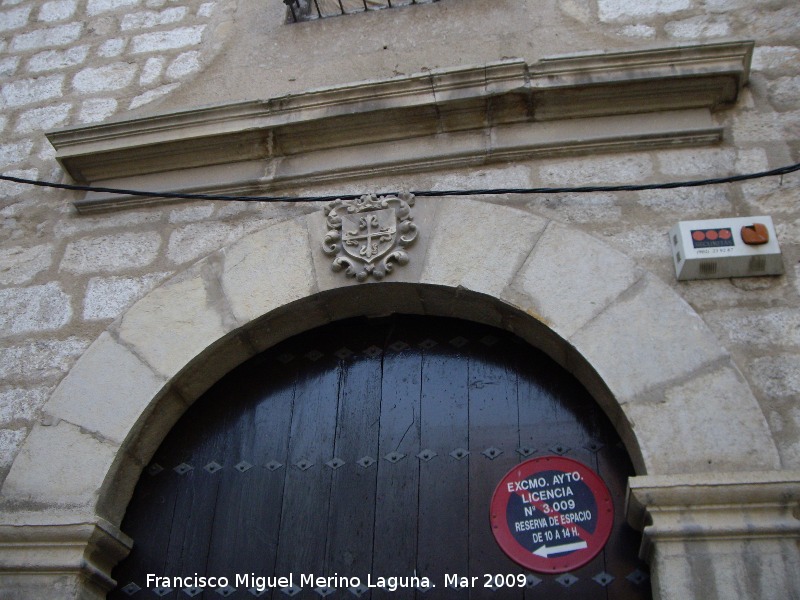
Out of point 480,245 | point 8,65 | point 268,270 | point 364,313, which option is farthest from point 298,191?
point 8,65

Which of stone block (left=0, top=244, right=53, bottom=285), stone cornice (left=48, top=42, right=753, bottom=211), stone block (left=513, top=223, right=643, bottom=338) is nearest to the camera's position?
stone block (left=513, top=223, right=643, bottom=338)

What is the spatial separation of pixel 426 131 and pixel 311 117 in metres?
0.44

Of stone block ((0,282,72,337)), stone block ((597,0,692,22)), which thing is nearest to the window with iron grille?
stone block ((597,0,692,22))

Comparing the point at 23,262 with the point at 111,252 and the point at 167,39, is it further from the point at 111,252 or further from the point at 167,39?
the point at 167,39

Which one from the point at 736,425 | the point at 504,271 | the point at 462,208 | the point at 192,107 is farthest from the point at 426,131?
the point at 736,425

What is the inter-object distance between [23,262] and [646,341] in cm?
237

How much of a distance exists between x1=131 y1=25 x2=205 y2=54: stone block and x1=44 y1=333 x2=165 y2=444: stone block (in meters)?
1.52

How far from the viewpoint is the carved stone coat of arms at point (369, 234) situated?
303 cm

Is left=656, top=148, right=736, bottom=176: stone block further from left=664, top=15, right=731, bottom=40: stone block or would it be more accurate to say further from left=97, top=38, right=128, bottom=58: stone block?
left=97, top=38, right=128, bottom=58: stone block

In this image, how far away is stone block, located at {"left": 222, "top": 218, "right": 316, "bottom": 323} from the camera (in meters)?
3.05

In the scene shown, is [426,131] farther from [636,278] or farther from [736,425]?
[736,425]

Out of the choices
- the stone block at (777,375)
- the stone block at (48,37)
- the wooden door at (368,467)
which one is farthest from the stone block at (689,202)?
the stone block at (48,37)

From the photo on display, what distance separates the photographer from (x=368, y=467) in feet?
9.40

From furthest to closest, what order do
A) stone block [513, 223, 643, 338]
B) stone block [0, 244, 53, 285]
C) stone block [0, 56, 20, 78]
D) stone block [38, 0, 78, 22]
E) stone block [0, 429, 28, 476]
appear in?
stone block [38, 0, 78, 22] → stone block [0, 56, 20, 78] → stone block [0, 244, 53, 285] → stone block [0, 429, 28, 476] → stone block [513, 223, 643, 338]
